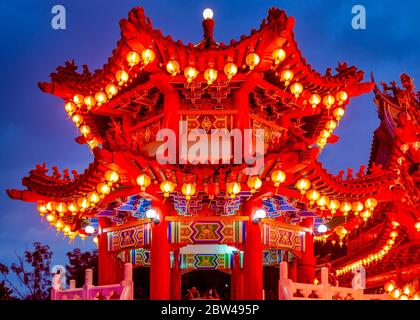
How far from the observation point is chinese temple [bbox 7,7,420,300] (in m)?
11.6

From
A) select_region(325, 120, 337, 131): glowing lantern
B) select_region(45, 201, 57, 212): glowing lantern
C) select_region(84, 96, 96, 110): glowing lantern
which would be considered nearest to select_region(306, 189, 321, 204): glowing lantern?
select_region(325, 120, 337, 131): glowing lantern

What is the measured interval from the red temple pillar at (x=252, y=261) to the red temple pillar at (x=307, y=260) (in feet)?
6.09

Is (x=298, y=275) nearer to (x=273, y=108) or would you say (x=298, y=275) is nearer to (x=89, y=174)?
(x=273, y=108)

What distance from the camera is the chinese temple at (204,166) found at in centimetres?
1160

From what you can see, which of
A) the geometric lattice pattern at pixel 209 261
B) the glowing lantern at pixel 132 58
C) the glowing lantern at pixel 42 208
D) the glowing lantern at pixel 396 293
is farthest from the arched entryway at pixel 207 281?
the glowing lantern at pixel 132 58

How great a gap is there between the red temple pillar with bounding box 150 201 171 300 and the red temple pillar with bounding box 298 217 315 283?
3.20m

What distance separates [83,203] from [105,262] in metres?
1.76

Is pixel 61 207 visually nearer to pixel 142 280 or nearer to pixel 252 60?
pixel 252 60

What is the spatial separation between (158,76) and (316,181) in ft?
11.5

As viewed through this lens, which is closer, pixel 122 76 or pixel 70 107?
pixel 122 76

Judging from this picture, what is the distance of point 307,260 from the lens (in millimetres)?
13898

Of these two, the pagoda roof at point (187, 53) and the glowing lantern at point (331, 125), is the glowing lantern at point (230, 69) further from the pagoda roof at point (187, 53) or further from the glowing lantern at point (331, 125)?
the glowing lantern at point (331, 125)

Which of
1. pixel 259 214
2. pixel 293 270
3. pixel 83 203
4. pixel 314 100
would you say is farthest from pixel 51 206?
pixel 293 270
